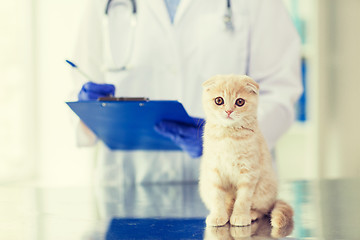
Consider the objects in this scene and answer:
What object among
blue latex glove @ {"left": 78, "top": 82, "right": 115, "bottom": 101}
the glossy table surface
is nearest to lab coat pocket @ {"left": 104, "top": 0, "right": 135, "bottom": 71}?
blue latex glove @ {"left": 78, "top": 82, "right": 115, "bottom": 101}

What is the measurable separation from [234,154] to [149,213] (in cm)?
28

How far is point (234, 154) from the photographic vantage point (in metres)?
0.62

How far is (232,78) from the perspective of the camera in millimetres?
616

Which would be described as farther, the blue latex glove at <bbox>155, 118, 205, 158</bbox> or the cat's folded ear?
the blue latex glove at <bbox>155, 118, 205, 158</bbox>

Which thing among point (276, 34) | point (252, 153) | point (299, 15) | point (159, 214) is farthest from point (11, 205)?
point (299, 15)

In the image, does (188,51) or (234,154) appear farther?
(188,51)

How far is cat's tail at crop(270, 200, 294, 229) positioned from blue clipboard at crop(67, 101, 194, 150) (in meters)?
0.24

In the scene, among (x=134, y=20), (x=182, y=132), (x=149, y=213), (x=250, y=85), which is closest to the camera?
(x=250, y=85)

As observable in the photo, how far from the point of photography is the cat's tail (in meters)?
0.66

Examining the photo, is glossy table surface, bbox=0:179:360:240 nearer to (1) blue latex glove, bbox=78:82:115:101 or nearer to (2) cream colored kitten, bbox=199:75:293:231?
(2) cream colored kitten, bbox=199:75:293:231

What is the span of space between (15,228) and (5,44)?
2.18 m

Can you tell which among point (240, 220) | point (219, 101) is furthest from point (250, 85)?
point (240, 220)

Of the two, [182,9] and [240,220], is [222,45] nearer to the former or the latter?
[182,9]

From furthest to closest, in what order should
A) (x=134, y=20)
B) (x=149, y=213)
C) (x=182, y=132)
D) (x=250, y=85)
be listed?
(x=134, y=20)
(x=182, y=132)
(x=149, y=213)
(x=250, y=85)
